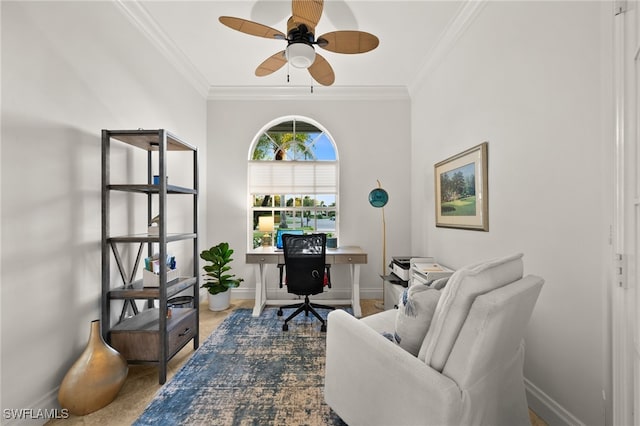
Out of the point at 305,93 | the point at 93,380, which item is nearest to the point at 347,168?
the point at 305,93

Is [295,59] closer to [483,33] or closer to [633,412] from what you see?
[483,33]

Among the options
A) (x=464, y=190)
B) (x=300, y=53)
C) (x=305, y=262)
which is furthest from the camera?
(x=305, y=262)

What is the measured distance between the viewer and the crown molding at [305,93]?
3787 mm

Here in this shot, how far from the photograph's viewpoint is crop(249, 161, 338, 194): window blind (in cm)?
397

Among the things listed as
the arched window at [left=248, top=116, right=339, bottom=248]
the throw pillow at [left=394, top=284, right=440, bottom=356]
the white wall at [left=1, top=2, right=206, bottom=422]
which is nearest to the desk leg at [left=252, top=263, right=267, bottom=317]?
the arched window at [left=248, top=116, right=339, bottom=248]

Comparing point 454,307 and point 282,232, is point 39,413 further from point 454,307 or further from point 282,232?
point 282,232

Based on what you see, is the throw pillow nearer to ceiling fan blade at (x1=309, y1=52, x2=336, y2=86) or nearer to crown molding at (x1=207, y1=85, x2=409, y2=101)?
ceiling fan blade at (x1=309, y1=52, x2=336, y2=86)

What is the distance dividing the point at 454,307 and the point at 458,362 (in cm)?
21

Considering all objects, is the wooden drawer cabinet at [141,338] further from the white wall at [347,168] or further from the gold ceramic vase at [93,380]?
the white wall at [347,168]

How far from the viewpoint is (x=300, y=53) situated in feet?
6.79

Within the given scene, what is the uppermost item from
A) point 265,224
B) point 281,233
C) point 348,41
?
point 348,41

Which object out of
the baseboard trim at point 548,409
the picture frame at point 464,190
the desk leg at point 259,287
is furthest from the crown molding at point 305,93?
the baseboard trim at point 548,409

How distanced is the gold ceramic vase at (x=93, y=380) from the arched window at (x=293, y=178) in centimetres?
230

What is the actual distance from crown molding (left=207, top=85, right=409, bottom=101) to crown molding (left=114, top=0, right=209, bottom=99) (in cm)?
29
